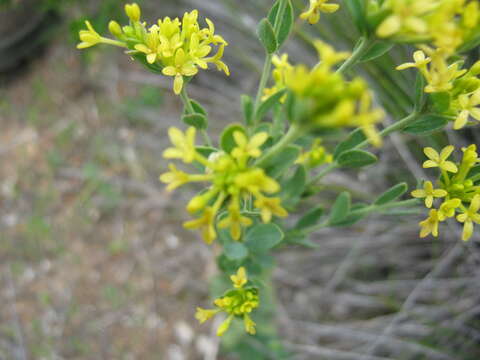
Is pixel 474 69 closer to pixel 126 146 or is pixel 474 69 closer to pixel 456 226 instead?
pixel 456 226

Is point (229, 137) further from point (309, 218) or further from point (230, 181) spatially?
point (309, 218)

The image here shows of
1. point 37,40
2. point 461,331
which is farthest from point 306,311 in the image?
point 37,40

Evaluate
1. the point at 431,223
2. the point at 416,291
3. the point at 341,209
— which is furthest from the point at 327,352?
the point at 431,223

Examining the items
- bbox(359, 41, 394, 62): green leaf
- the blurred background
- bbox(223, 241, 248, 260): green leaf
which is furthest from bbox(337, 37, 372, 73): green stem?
the blurred background

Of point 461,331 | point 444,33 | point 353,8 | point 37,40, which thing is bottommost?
point 461,331

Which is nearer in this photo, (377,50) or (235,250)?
(377,50)

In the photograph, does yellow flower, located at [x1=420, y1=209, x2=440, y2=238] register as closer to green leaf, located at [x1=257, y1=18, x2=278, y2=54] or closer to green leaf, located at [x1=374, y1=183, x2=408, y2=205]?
green leaf, located at [x1=374, y1=183, x2=408, y2=205]
